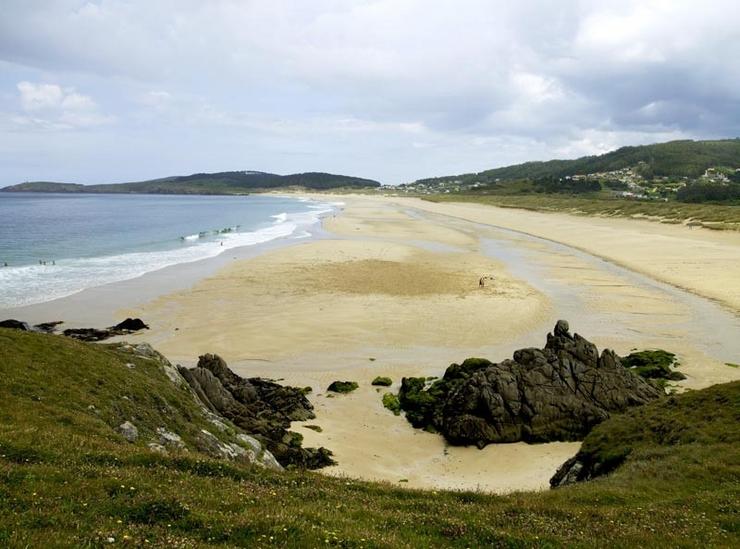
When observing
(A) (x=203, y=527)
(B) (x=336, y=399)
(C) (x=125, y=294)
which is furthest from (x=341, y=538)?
(C) (x=125, y=294)

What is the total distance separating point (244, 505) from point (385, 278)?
1571 inches

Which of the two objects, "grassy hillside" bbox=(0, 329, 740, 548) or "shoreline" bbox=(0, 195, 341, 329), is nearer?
"grassy hillside" bbox=(0, 329, 740, 548)

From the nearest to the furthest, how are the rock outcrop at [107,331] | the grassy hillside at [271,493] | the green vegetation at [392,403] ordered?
the grassy hillside at [271,493] < the green vegetation at [392,403] < the rock outcrop at [107,331]

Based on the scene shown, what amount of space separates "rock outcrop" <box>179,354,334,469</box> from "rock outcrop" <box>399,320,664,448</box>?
15.5 ft

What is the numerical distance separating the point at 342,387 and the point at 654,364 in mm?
15171

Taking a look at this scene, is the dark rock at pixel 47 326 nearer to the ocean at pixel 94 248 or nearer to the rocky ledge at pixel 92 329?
the rocky ledge at pixel 92 329

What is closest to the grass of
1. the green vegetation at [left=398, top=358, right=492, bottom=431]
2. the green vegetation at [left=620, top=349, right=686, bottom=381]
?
the green vegetation at [left=620, top=349, right=686, bottom=381]

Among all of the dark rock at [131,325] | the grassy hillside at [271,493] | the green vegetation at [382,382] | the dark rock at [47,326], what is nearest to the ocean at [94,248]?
the dark rock at [47,326]

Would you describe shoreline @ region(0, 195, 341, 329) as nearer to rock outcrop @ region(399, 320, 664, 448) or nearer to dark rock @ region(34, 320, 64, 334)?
dark rock @ region(34, 320, 64, 334)

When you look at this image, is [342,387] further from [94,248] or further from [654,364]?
[94,248]

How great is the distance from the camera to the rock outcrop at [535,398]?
19797 mm

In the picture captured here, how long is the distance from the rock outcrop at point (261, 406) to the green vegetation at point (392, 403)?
10.5ft

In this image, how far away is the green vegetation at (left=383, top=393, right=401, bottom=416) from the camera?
72.4 feet

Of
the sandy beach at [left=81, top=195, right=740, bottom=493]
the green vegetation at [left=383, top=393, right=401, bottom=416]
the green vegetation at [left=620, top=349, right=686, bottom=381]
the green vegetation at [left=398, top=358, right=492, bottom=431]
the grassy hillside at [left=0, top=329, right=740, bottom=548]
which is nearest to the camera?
the grassy hillside at [left=0, top=329, right=740, bottom=548]
